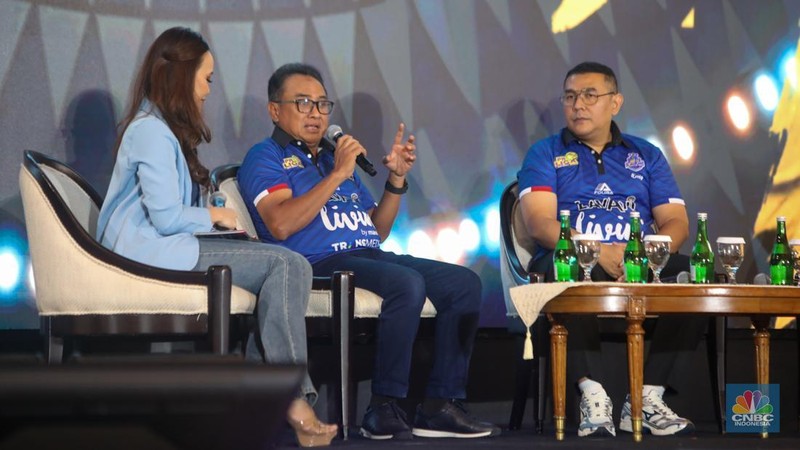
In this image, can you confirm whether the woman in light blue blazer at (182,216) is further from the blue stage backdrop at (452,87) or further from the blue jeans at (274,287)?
the blue stage backdrop at (452,87)

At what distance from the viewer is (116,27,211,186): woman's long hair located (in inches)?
117

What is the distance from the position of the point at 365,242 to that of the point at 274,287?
2.23 ft

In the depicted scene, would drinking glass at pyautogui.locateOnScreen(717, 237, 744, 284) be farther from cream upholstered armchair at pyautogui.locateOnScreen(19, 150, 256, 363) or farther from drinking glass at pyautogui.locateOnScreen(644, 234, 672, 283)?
cream upholstered armchair at pyautogui.locateOnScreen(19, 150, 256, 363)

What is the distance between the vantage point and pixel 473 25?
4289mm

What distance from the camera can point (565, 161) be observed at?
380 cm

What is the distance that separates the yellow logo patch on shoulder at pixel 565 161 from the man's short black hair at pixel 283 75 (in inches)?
36.1

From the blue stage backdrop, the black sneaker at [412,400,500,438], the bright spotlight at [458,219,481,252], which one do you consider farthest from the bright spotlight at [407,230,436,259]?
the black sneaker at [412,400,500,438]

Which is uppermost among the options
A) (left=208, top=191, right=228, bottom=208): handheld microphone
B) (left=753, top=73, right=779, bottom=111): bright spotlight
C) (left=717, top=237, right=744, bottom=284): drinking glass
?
(left=753, top=73, right=779, bottom=111): bright spotlight

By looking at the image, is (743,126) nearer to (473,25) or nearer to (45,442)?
(473,25)

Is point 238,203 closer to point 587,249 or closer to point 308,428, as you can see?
point 308,428

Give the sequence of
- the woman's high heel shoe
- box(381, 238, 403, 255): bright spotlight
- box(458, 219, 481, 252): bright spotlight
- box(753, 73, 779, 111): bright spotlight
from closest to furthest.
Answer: the woman's high heel shoe
box(381, 238, 403, 255): bright spotlight
box(458, 219, 481, 252): bright spotlight
box(753, 73, 779, 111): bright spotlight

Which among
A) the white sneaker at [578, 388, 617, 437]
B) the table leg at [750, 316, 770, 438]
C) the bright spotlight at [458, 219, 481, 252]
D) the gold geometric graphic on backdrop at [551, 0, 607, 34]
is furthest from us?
the gold geometric graphic on backdrop at [551, 0, 607, 34]

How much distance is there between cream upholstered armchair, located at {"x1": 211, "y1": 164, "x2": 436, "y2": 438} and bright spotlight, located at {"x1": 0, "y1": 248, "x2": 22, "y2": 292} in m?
1.16

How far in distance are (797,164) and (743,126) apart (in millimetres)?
326
